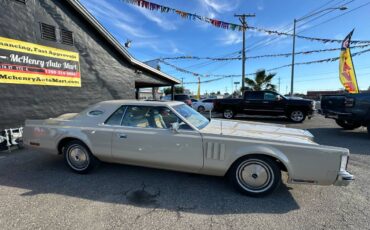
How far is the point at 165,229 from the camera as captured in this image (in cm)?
241

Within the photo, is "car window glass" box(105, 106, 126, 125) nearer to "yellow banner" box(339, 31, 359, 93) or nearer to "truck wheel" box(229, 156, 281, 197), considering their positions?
"truck wheel" box(229, 156, 281, 197)

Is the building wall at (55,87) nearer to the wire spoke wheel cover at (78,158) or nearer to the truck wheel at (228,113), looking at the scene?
the wire spoke wheel cover at (78,158)

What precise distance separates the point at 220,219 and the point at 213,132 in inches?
49.3

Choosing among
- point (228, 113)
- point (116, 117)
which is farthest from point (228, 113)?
point (116, 117)

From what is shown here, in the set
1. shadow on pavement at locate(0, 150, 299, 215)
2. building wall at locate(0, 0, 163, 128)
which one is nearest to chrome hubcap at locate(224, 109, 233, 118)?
building wall at locate(0, 0, 163, 128)

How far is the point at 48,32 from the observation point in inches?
274

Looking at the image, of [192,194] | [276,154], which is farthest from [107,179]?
[276,154]

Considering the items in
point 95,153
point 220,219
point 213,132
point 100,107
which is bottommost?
point 220,219

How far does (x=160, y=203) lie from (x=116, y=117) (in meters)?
1.75

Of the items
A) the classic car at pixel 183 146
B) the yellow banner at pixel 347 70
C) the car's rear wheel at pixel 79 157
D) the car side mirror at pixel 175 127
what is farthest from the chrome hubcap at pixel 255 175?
the yellow banner at pixel 347 70

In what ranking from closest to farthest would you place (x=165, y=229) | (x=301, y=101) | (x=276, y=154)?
A: (x=165, y=229) < (x=276, y=154) < (x=301, y=101)

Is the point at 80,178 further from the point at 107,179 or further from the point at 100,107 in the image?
the point at 100,107

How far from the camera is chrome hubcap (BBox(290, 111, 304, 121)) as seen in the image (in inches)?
447

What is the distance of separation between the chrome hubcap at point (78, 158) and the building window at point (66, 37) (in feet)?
17.4
